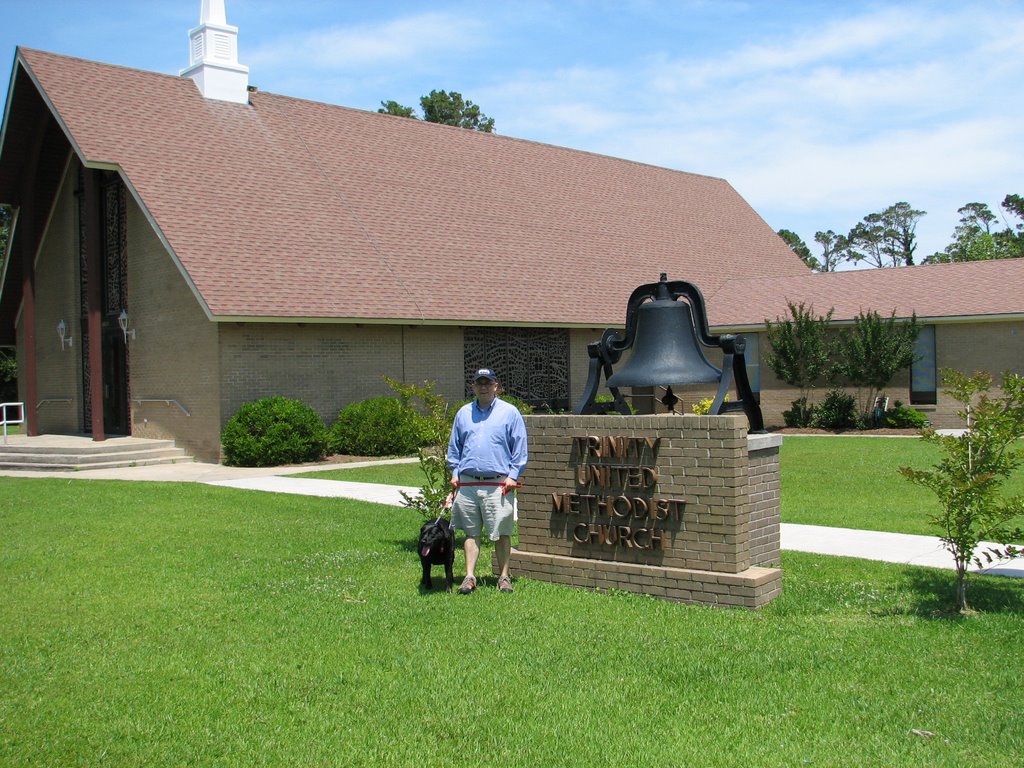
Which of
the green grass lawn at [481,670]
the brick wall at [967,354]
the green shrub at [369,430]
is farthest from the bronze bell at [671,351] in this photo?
the brick wall at [967,354]

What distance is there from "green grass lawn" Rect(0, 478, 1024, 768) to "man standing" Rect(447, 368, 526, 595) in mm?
489

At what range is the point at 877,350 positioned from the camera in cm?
2628

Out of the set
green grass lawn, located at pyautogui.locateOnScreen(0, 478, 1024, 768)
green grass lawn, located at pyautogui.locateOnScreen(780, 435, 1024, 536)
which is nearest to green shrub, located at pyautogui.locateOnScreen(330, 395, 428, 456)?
green grass lawn, located at pyautogui.locateOnScreen(780, 435, 1024, 536)

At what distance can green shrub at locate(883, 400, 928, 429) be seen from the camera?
2611cm

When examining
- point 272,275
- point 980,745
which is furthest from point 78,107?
point 980,745

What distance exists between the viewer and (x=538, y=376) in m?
26.2

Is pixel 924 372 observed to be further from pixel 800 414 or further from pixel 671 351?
pixel 671 351

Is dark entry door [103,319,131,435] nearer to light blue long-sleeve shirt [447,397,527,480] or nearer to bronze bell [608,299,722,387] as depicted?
light blue long-sleeve shirt [447,397,527,480]

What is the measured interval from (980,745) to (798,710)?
88 cm

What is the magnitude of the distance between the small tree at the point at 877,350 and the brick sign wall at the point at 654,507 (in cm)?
1922

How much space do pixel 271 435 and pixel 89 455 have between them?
379 centimetres

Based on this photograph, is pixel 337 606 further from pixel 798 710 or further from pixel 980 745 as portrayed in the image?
pixel 980 745

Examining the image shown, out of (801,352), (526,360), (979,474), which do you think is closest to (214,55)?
(526,360)

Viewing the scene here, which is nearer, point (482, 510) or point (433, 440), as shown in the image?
point (482, 510)
